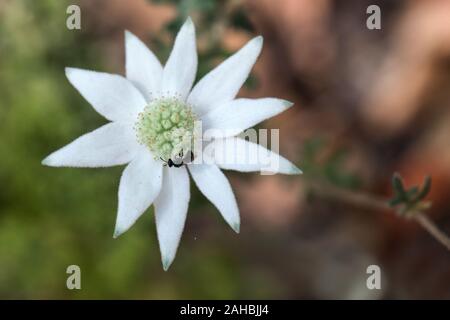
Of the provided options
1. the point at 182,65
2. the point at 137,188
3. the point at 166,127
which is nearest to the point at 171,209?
the point at 137,188

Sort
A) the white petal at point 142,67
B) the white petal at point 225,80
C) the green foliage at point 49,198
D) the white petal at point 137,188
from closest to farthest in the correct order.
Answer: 1. the white petal at point 137,188
2. the white petal at point 225,80
3. the white petal at point 142,67
4. the green foliage at point 49,198

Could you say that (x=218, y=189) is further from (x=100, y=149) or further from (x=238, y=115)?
(x=100, y=149)

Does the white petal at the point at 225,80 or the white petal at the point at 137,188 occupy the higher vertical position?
the white petal at the point at 225,80


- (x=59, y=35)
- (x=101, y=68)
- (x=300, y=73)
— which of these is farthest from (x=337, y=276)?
(x=59, y=35)

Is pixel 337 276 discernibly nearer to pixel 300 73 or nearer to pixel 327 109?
pixel 327 109

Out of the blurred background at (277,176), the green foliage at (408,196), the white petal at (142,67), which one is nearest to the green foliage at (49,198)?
the blurred background at (277,176)

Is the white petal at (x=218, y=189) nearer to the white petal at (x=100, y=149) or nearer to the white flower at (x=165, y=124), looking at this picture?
the white flower at (x=165, y=124)

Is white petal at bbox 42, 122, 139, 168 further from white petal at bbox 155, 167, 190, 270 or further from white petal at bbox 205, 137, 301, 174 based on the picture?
white petal at bbox 205, 137, 301, 174
